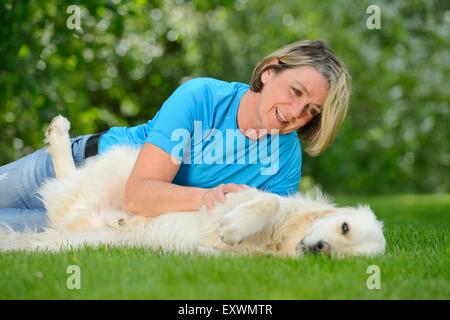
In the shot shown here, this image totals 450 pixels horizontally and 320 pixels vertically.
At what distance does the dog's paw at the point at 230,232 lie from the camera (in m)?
3.44

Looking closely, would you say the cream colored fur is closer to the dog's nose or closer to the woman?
the dog's nose

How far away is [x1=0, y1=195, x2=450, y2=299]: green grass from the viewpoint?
285cm

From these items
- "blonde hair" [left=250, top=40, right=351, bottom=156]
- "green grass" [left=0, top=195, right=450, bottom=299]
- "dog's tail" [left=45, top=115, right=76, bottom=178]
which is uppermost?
"blonde hair" [left=250, top=40, right=351, bottom=156]

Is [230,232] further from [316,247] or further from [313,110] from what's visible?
[313,110]

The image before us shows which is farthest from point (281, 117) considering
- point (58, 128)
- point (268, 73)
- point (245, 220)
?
point (58, 128)

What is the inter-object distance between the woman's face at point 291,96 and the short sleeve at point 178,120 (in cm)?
36

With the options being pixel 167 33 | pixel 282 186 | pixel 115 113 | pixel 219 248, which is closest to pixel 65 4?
pixel 282 186

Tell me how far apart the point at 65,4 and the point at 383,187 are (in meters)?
11.0

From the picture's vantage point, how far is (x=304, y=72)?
398 cm

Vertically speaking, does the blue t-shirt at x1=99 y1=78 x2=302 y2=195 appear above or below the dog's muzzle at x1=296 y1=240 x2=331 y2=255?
above

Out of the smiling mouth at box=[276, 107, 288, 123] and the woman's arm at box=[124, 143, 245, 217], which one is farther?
the smiling mouth at box=[276, 107, 288, 123]

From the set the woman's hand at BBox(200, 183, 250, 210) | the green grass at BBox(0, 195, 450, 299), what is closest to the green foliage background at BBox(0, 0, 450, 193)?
the woman's hand at BBox(200, 183, 250, 210)

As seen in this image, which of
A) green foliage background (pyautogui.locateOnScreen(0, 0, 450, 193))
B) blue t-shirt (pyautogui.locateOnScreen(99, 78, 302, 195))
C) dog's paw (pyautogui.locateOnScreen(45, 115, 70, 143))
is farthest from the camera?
green foliage background (pyautogui.locateOnScreen(0, 0, 450, 193))

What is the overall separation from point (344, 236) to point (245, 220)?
493 mm
